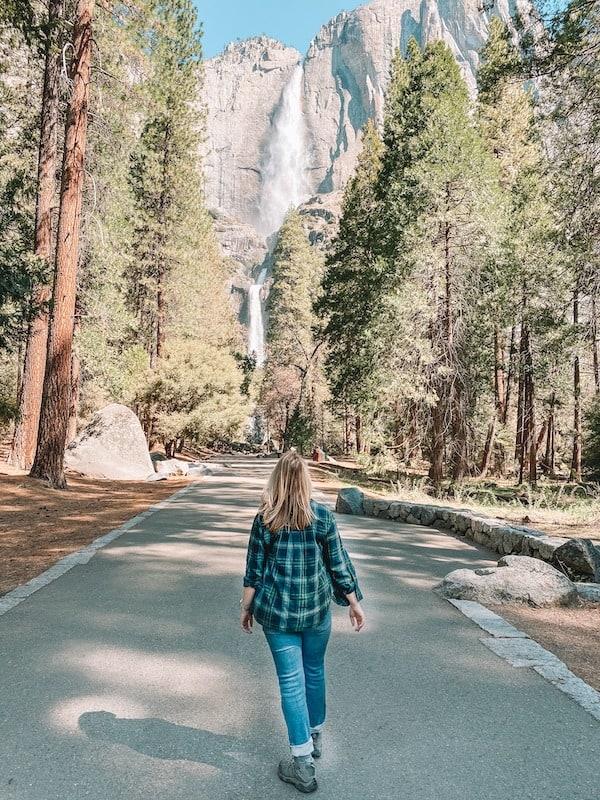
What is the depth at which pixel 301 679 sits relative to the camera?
279cm

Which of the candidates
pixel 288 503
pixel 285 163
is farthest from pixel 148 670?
pixel 285 163

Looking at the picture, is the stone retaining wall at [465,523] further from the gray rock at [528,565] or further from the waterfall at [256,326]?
the waterfall at [256,326]

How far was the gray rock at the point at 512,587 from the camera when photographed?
20.0 ft

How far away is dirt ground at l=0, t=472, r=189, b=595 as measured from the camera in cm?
712

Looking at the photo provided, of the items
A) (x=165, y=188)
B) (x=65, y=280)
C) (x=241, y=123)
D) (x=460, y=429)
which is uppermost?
(x=241, y=123)

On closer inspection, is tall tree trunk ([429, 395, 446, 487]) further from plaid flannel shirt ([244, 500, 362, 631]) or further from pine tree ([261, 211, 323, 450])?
pine tree ([261, 211, 323, 450])

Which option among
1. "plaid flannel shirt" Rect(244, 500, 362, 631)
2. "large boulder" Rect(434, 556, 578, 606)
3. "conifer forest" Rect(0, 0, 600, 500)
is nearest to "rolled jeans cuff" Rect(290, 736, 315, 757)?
"plaid flannel shirt" Rect(244, 500, 362, 631)

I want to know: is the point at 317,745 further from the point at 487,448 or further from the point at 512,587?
the point at 487,448

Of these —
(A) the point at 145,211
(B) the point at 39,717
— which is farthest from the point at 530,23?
(A) the point at 145,211

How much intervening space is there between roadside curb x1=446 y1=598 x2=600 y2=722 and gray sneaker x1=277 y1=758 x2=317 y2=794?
1.72 m

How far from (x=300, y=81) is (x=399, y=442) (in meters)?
191

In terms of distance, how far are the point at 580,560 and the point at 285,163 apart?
184m

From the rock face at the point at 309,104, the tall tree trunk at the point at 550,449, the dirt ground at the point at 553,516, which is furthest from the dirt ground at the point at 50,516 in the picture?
the rock face at the point at 309,104

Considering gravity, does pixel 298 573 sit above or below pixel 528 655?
above
